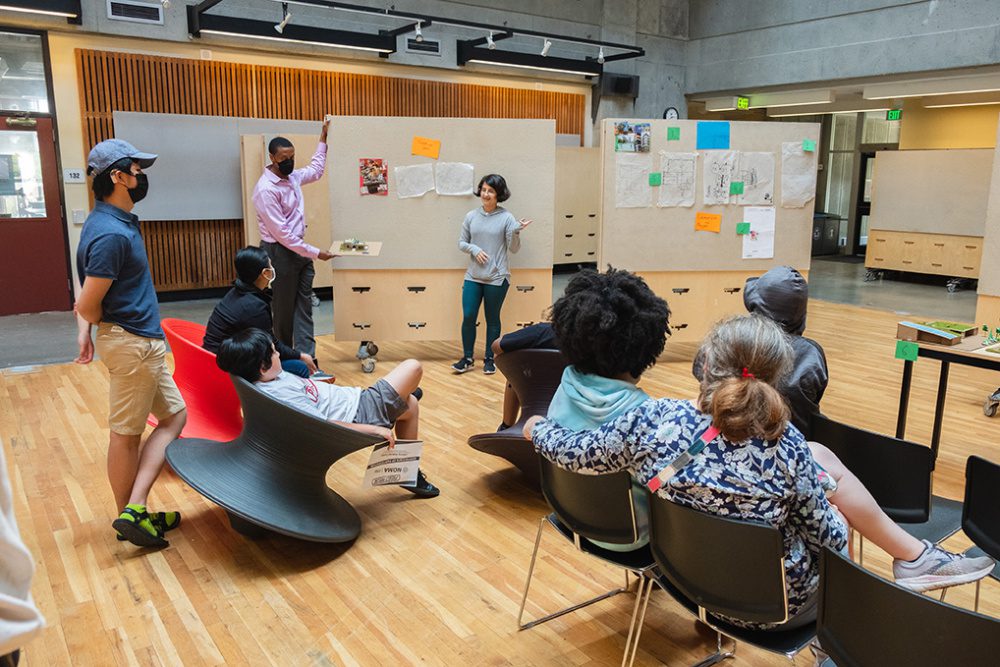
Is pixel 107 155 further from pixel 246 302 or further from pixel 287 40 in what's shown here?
pixel 287 40

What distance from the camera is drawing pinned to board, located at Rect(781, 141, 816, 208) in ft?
20.2

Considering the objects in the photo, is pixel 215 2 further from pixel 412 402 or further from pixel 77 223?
pixel 412 402

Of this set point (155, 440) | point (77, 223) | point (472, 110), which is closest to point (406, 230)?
point (155, 440)

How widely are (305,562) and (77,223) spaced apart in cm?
694

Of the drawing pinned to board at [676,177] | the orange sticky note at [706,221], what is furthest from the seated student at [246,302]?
the orange sticky note at [706,221]

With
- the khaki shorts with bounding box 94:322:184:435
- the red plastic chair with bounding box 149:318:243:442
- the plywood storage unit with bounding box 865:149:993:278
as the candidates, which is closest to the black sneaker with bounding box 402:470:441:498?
the red plastic chair with bounding box 149:318:243:442

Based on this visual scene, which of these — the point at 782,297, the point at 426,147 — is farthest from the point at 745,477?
the point at 426,147

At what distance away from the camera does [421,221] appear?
20.0 ft

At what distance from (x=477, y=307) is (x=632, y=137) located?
1803 mm

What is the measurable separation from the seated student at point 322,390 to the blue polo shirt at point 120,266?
0.33 m

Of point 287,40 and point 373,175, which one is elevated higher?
point 287,40

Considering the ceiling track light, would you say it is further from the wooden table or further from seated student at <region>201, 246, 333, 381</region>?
the wooden table

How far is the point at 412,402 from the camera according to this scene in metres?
3.62

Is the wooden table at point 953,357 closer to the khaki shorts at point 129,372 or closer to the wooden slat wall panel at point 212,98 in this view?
the khaki shorts at point 129,372
